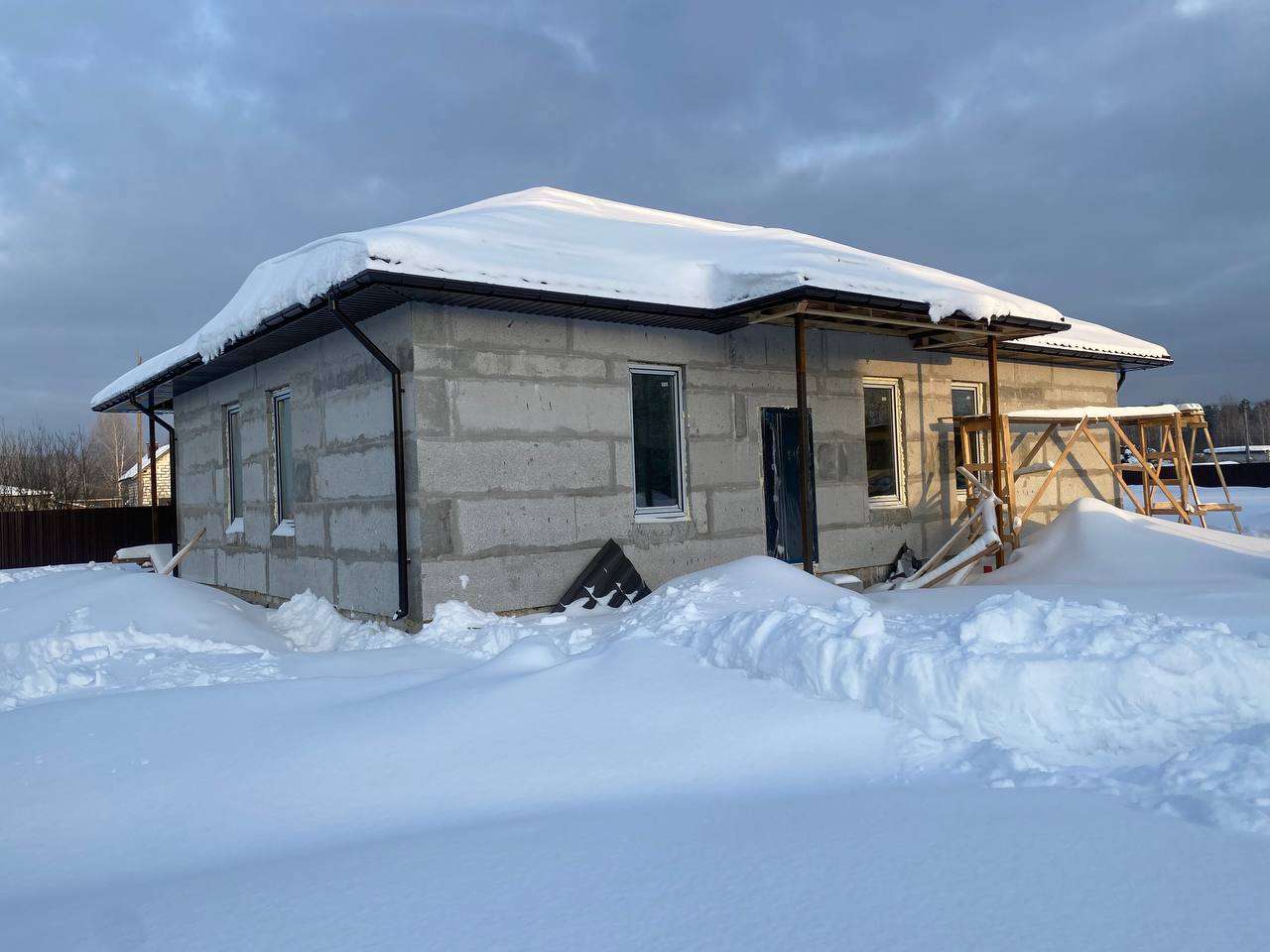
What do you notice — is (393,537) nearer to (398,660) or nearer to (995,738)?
(398,660)

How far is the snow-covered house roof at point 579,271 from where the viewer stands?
6.84 metres

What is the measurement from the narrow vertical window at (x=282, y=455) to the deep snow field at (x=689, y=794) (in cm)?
428

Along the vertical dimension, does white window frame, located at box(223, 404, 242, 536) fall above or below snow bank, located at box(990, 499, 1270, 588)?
above

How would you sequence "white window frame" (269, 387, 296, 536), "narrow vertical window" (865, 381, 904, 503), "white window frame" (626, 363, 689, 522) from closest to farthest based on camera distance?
"white window frame" (626, 363, 689, 522) → "white window frame" (269, 387, 296, 536) → "narrow vertical window" (865, 381, 904, 503)

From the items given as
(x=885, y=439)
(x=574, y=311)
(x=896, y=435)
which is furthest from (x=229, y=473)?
(x=896, y=435)

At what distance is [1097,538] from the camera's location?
9062 millimetres

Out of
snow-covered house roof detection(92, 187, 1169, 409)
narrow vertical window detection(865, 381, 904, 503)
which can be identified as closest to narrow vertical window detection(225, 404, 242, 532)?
snow-covered house roof detection(92, 187, 1169, 409)

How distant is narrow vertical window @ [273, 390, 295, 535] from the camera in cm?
966

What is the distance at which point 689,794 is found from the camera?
3.28 meters

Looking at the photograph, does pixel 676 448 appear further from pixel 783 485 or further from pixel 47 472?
pixel 47 472

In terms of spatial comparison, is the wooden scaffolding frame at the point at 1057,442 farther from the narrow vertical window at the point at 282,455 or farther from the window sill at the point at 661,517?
the narrow vertical window at the point at 282,455

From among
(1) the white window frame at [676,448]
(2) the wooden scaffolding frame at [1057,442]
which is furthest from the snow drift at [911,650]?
(2) the wooden scaffolding frame at [1057,442]

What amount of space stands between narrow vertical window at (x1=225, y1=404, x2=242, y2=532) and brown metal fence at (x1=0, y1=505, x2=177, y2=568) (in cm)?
793

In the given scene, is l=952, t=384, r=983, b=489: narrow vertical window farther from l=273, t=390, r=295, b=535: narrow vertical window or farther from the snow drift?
l=273, t=390, r=295, b=535: narrow vertical window
